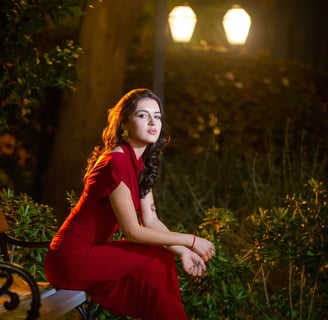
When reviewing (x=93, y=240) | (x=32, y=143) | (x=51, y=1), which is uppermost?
(x=51, y=1)

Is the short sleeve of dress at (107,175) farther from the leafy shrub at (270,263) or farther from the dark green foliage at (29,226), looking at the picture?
the dark green foliage at (29,226)

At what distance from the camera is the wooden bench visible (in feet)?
13.6

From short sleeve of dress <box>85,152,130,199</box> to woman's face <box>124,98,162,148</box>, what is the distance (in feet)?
0.45

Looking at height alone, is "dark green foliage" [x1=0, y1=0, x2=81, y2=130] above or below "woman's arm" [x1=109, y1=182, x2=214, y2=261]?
above

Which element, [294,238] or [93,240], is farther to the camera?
[294,238]

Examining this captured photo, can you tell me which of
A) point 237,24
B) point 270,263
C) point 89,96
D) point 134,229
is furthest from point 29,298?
point 237,24

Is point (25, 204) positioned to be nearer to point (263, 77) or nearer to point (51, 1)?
point (51, 1)

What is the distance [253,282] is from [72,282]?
152cm

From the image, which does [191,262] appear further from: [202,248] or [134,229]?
[134,229]

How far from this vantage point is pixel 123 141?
4578 mm

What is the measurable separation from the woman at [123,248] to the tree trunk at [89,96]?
399 centimetres

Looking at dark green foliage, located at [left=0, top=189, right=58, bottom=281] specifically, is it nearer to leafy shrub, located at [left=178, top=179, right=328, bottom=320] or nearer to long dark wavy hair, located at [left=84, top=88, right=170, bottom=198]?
leafy shrub, located at [left=178, top=179, right=328, bottom=320]

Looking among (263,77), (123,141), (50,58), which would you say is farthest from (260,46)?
(123,141)

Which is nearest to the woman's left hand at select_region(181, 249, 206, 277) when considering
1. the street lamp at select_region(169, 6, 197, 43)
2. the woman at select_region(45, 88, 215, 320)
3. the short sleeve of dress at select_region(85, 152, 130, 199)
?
the woman at select_region(45, 88, 215, 320)
